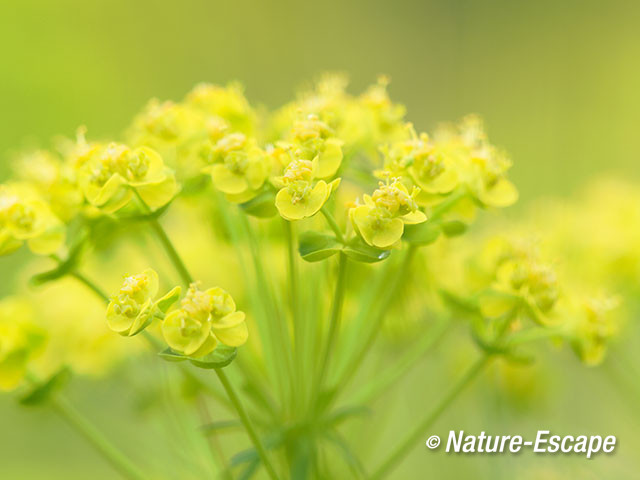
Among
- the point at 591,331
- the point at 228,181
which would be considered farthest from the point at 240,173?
the point at 591,331

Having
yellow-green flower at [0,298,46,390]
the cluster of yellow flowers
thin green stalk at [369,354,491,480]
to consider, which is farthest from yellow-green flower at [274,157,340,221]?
yellow-green flower at [0,298,46,390]

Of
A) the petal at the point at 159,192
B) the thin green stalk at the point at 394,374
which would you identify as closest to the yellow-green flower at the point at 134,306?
the petal at the point at 159,192

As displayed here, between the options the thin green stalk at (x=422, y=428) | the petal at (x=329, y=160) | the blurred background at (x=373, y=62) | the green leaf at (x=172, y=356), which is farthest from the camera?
the blurred background at (x=373, y=62)

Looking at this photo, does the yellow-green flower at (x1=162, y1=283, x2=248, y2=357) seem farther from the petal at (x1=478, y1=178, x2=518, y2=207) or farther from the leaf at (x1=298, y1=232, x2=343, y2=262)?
the petal at (x1=478, y1=178, x2=518, y2=207)

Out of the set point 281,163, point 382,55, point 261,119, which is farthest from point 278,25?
point 281,163

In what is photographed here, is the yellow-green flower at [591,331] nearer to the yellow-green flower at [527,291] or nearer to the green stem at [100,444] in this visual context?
the yellow-green flower at [527,291]

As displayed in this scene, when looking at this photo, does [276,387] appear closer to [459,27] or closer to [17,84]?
[17,84]
